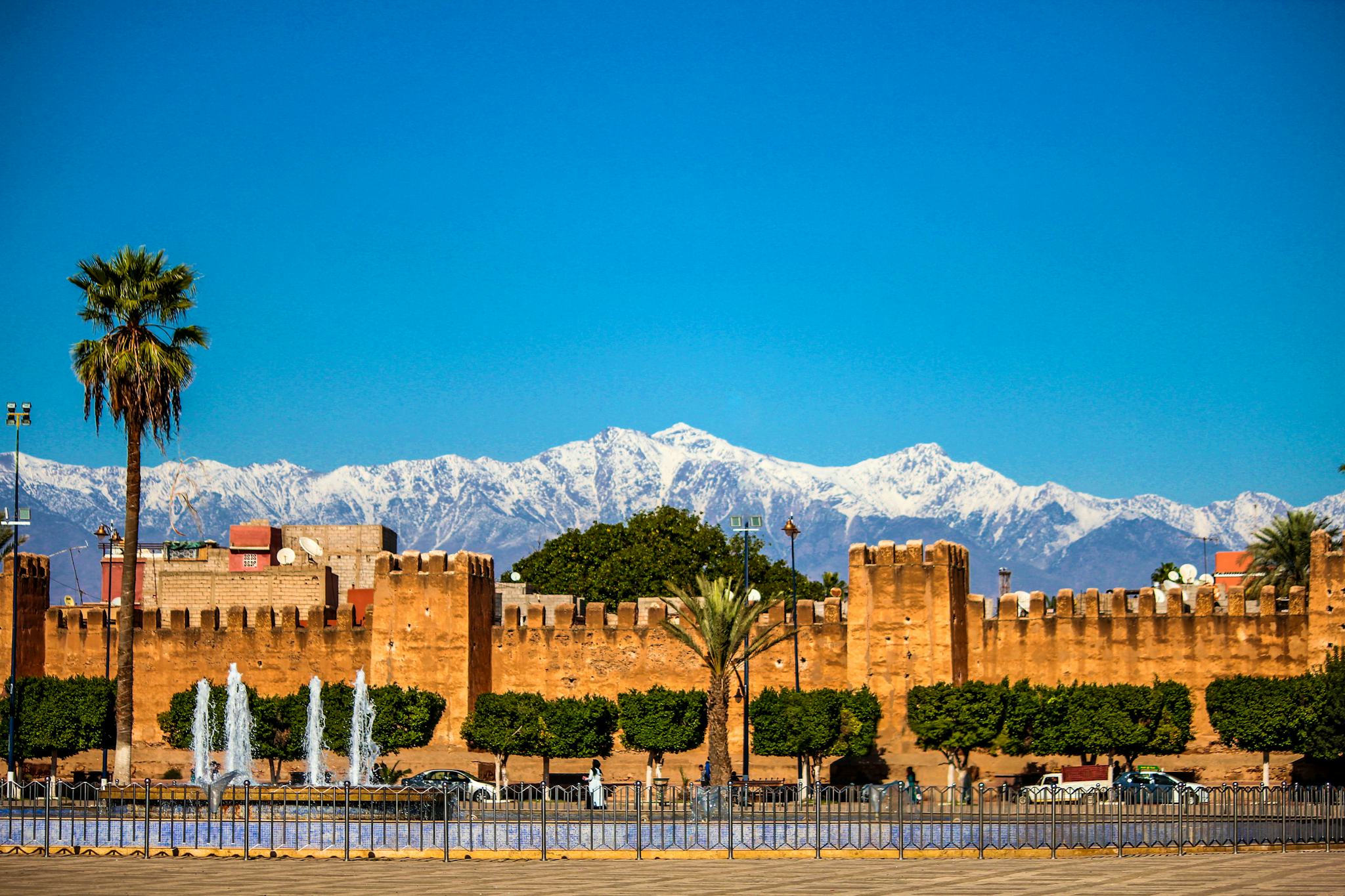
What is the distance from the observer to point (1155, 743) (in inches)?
1644

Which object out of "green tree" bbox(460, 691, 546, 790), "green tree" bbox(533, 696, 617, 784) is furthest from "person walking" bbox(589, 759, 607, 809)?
"green tree" bbox(460, 691, 546, 790)

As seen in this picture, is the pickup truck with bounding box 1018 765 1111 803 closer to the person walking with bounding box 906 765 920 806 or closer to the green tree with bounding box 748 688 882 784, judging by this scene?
the person walking with bounding box 906 765 920 806

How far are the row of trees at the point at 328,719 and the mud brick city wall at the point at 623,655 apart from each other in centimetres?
285

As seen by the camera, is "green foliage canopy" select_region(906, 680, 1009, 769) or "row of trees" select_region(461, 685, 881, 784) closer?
"green foliage canopy" select_region(906, 680, 1009, 769)

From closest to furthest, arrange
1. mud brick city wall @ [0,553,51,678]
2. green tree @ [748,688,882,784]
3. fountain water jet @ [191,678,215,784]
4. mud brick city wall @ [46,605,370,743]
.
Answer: green tree @ [748,688,882,784], fountain water jet @ [191,678,215,784], mud brick city wall @ [46,605,370,743], mud brick city wall @ [0,553,51,678]

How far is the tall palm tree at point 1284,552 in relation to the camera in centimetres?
5506

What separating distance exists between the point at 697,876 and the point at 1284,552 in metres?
38.7

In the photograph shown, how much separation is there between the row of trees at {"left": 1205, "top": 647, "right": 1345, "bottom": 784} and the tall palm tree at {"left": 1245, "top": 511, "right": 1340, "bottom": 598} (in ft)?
40.4

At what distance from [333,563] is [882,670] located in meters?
35.0

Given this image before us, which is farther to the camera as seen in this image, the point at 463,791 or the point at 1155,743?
the point at 1155,743

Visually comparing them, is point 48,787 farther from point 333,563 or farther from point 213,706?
point 333,563

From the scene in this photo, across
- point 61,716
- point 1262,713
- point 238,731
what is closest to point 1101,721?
point 1262,713

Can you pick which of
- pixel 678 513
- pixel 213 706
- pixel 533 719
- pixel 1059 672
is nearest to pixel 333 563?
pixel 678 513

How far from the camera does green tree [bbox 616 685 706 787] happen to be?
142 feet
